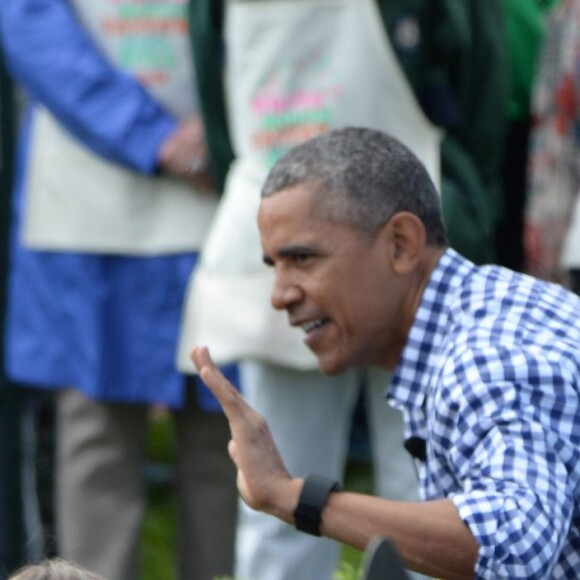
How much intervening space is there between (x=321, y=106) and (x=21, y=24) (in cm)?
91

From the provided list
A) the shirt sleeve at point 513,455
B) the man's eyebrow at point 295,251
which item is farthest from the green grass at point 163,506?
the shirt sleeve at point 513,455

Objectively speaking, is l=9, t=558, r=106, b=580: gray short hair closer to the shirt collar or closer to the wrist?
the wrist

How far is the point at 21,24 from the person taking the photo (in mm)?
5234

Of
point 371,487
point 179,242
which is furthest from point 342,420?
point 371,487

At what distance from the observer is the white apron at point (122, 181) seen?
203 inches

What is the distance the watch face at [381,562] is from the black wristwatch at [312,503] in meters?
0.60

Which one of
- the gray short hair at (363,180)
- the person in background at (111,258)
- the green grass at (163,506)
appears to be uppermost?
the gray short hair at (363,180)

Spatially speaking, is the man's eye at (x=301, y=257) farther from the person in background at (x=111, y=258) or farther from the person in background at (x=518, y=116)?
the person in background at (x=518, y=116)

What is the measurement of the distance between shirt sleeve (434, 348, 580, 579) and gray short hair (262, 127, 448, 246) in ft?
1.52

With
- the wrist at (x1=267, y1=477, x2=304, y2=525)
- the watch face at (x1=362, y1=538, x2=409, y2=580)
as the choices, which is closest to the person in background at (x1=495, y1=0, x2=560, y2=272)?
the wrist at (x1=267, y1=477, x2=304, y2=525)

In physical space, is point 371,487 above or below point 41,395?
below

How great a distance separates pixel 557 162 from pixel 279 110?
0.75 m

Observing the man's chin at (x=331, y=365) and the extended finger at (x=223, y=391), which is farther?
the man's chin at (x=331, y=365)

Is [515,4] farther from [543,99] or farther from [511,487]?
[511,487]
